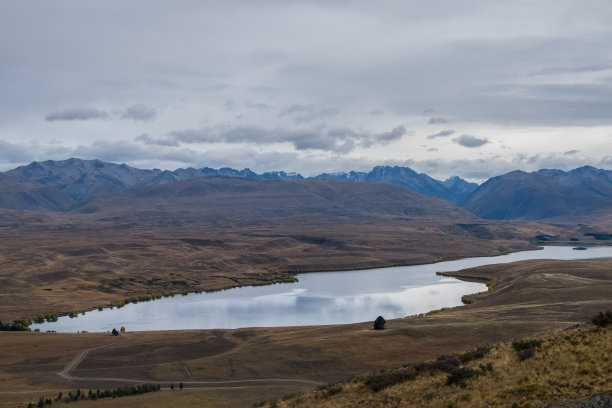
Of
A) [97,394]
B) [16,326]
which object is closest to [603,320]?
[97,394]

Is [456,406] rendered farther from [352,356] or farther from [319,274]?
[319,274]

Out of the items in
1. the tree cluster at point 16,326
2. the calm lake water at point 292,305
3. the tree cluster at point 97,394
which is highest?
the tree cluster at point 97,394

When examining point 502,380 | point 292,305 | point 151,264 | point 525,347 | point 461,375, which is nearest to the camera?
point 502,380

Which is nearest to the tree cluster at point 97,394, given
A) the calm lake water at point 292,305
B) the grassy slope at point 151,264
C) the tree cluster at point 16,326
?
the calm lake water at point 292,305

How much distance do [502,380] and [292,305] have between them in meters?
75.0

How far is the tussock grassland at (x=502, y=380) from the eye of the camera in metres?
18.3

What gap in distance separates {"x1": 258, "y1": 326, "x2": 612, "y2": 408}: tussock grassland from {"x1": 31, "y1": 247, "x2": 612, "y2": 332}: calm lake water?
173 ft

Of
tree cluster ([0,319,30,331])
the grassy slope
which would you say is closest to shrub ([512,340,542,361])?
tree cluster ([0,319,30,331])

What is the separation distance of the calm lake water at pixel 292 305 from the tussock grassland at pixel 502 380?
2072 inches

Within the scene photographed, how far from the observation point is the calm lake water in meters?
80.1

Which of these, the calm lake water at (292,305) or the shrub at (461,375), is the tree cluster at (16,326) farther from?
the shrub at (461,375)

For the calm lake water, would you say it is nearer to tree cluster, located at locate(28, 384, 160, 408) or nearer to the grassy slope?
the grassy slope

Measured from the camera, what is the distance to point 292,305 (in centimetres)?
9412

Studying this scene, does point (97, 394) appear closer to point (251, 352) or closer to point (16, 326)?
point (251, 352)
